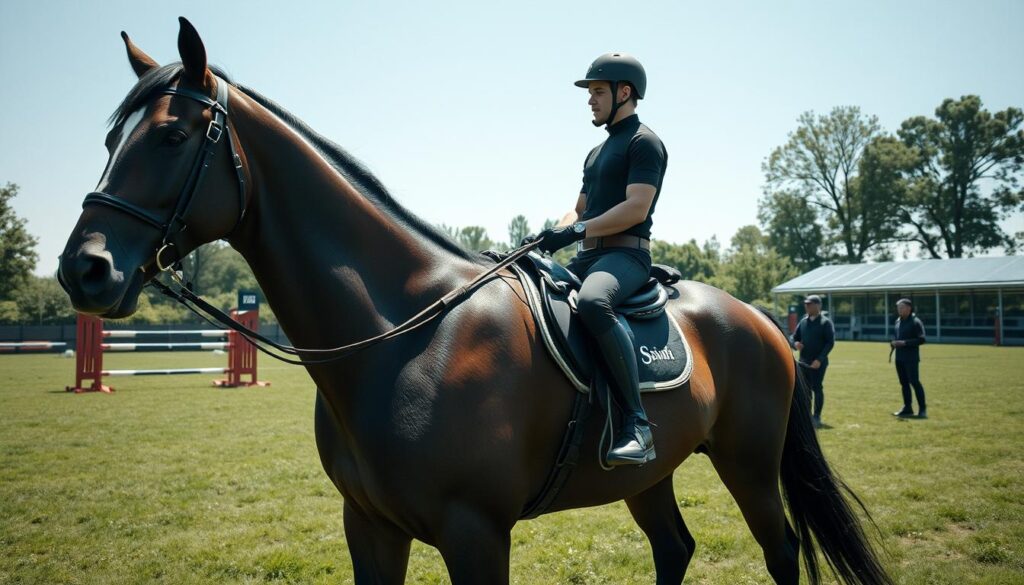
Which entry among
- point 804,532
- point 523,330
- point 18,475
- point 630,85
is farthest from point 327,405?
point 18,475

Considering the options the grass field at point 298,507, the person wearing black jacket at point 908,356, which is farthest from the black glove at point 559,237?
the person wearing black jacket at point 908,356

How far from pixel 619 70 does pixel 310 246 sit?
2007 millimetres

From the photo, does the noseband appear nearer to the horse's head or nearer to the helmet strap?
the horse's head

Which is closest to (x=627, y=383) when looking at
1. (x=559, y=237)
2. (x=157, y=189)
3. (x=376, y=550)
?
(x=559, y=237)

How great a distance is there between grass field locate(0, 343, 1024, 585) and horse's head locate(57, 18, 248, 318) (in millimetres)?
3500

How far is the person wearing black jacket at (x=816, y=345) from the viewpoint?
478 inches

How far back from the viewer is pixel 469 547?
2643 mm

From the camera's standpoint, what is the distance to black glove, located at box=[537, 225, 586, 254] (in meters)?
3.27

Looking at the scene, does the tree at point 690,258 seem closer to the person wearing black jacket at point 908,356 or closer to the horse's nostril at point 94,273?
the person wearing black jacket at point 908,356

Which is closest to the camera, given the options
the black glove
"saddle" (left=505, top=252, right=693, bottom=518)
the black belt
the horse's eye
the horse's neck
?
the horse's eye

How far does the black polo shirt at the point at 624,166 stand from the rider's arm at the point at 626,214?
0.24 feet

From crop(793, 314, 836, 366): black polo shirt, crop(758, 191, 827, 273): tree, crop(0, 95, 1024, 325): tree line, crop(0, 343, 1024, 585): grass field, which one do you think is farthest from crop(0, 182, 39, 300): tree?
crop(758, 191, 827, 273): tree

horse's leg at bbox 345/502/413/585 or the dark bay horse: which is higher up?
the dark bay horse

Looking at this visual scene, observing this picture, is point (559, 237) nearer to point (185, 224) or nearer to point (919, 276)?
point (185, 224)
